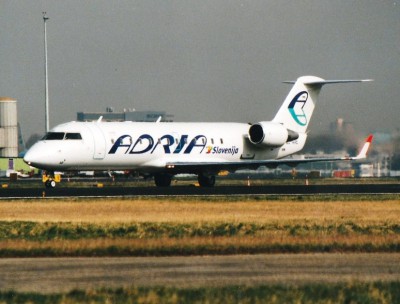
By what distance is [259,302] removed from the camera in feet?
54.7

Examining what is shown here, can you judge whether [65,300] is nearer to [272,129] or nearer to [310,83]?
[272,129]

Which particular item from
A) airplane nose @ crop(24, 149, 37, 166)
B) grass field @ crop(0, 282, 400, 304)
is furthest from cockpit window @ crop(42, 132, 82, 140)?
grass field @ crop(0, 282, 400, 304)

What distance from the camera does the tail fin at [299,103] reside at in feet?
240

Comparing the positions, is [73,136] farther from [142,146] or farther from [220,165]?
[220,165]

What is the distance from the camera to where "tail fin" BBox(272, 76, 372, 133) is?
73062mm

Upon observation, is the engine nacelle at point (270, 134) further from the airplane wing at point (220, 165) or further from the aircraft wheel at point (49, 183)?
the aircraft wheel at point (49, 183)

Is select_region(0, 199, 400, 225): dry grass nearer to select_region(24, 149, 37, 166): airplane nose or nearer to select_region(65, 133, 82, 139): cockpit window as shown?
select_region(24, 149, 37, 166): airplane nose

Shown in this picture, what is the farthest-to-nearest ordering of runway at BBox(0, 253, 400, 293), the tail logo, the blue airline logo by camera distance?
the tail logo → the blue airline logo → runway at BBox(0, 253, 400, 293)

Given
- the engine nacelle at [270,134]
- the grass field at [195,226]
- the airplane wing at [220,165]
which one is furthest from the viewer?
the engine nacelle at [270,134]

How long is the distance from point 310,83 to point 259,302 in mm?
57801

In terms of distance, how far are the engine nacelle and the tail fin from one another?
5.65ft

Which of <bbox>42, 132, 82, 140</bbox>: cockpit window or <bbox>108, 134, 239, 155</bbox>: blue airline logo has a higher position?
<bbox>42, 132, 82, 140</bbox>: cockpit window

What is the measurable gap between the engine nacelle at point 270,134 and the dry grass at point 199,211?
23403 mm

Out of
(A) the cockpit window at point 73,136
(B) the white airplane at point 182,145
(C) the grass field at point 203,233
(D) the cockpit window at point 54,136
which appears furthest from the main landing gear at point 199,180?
(C) the grass field at point 203,233
